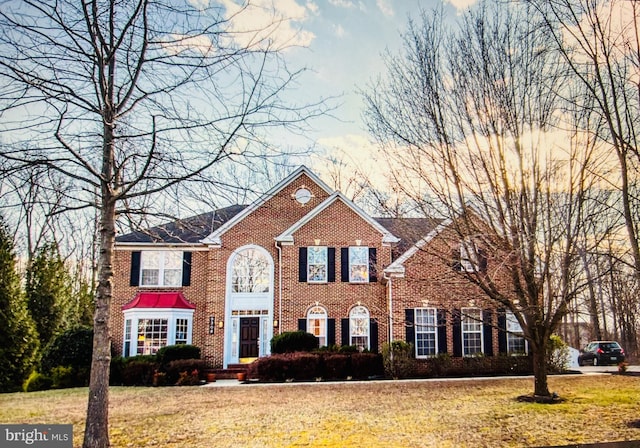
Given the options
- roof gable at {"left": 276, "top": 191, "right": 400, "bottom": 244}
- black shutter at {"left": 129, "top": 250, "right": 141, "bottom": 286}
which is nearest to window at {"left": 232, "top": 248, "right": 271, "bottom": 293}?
roof gable at {"left": 276, "top": 191, "right": 400, "bottom": 244}

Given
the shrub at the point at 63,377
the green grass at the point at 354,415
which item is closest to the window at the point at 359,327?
the green grass at the point at 354,415

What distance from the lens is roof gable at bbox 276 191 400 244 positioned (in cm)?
2258

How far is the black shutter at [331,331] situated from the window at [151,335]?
280 inches

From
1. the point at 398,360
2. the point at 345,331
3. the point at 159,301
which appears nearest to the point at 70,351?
the point at 159,301

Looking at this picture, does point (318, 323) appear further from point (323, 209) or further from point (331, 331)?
point (323, 209)

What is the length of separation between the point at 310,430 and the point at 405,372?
11146 mm

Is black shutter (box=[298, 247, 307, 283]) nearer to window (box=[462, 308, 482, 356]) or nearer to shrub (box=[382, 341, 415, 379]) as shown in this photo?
shrub (box=[382, 341, 415, 379])

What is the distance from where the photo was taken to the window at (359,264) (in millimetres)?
22547

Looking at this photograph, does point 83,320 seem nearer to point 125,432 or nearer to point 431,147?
point 125,432

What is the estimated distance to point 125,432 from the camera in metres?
9.38

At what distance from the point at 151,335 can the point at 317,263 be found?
786 cm

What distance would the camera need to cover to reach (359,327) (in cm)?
2216

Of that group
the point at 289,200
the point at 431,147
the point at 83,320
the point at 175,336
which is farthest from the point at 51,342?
the point at 431,147

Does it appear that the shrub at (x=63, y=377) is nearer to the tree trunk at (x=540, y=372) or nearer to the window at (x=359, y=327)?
the window at (x=359, y=327)
